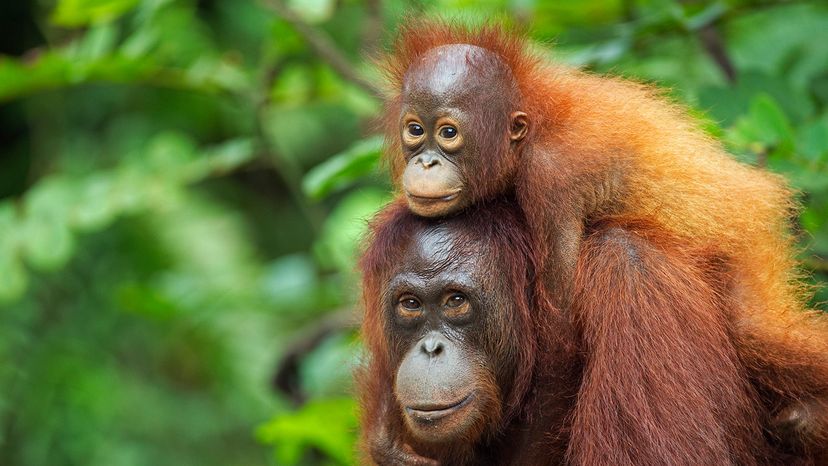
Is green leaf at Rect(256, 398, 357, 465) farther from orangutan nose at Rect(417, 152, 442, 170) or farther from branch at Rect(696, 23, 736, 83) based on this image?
branch at Rect(696, 23, 736, 83)

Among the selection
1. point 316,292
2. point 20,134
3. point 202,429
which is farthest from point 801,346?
point 20,134

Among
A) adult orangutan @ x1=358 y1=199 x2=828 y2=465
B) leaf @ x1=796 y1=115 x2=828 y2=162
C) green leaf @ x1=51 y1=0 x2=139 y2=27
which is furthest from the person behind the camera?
green leaf @ x1=51 y1=0 x2=139 y2=27

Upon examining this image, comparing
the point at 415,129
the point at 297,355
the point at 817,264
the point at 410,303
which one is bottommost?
the point at 297,355

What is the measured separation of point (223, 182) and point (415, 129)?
24.2ft

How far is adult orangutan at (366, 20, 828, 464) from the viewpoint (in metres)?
3.33

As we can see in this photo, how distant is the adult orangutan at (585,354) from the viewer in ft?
10.8

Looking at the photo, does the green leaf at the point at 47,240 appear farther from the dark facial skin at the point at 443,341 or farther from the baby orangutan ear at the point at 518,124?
the baby orangutan ear at the point at 518,124

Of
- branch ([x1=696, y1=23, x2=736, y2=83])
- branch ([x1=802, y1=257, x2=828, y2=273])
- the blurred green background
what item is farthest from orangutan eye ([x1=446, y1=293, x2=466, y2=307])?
branch ([x1=696, y1=23, x2=736, y2=83])

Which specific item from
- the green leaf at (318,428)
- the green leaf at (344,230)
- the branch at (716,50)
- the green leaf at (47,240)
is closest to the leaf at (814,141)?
the branch at (716,50)

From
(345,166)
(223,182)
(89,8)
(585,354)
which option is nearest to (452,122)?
(585,354)

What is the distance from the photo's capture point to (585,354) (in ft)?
11.5

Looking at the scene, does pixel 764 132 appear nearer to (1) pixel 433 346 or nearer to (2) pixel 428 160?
(2) pixel 428 160

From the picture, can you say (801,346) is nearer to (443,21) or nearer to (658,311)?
(658,311)

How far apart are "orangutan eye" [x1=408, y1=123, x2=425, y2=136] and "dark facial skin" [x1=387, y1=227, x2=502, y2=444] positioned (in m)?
0.38
